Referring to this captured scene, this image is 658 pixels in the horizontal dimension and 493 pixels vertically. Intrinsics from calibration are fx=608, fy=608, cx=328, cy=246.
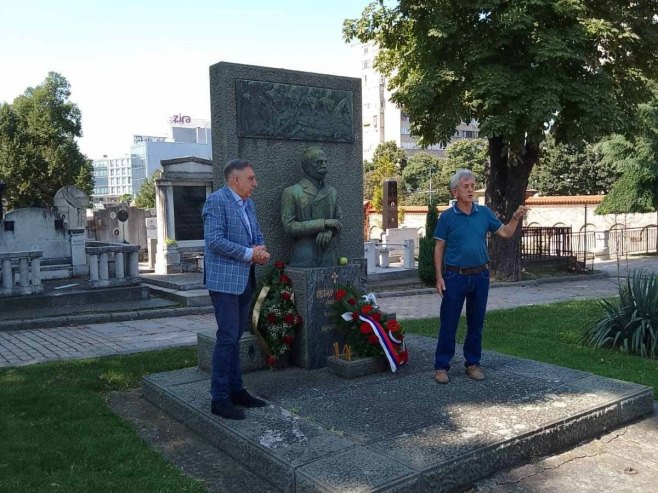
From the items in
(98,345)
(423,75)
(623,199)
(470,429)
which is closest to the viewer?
(470,429)

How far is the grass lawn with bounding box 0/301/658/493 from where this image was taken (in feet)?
12.4

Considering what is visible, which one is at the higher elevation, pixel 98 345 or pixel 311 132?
pixel 311 132

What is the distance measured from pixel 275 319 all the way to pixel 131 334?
451 cm

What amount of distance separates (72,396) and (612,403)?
457cm

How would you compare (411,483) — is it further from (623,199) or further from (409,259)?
(623,199)

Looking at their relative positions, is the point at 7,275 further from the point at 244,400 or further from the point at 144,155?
the point at 144,155

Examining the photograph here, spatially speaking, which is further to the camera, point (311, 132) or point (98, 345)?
point (98, 345)

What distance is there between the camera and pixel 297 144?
5.91 meters

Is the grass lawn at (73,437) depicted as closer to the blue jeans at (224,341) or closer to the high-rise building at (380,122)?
the blue jeans at (224,341)

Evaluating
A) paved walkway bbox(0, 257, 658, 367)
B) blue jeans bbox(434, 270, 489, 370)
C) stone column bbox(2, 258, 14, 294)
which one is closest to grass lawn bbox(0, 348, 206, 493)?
paved walkway bbox(0, 257, 658, 367)

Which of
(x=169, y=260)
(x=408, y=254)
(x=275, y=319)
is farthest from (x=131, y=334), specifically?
(x=408, y=254)

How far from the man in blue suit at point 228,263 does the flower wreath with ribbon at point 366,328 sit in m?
1.27

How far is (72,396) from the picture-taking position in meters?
5.54

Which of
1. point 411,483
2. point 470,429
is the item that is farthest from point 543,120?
point 411,483
